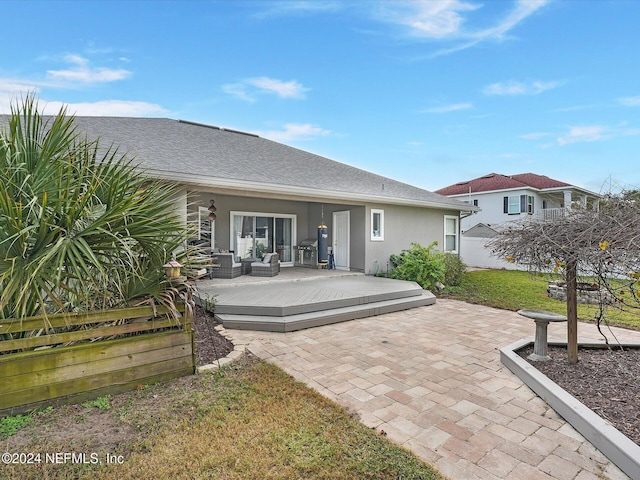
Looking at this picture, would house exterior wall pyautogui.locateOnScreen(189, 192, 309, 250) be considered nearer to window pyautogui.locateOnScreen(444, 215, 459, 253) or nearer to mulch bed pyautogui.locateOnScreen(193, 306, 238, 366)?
mulch bed pyautogui.locateOnScreen(193, 306, 238, 366)

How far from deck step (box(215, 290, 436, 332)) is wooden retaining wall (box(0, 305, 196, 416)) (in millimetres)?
2028

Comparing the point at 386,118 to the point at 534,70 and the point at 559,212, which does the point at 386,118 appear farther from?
the point at 559,212

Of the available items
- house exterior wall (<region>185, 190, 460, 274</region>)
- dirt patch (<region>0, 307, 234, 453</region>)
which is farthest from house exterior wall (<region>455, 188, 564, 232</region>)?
dirt patch (<region>0, 307, 234, 453</region>)

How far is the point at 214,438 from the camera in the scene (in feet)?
8.25

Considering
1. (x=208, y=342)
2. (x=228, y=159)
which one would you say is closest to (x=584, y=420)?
(x=208, y=342)

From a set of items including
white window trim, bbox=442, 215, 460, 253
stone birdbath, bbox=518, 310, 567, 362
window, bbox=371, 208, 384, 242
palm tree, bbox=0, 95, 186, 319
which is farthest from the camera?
white window trim, bbox=442, 215, 460, 253

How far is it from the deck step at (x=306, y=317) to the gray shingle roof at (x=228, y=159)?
3.27 metres

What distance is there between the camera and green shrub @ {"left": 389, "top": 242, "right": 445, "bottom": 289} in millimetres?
9586

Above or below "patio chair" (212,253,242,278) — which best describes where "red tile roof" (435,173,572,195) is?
above

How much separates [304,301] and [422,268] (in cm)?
472

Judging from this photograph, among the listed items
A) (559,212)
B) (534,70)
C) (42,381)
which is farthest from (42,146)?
(534,70)

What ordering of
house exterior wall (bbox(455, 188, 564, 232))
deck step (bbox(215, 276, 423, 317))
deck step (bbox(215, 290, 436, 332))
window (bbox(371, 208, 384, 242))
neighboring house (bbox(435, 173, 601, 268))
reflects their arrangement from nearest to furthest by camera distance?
deck step (bbox(215, 290, 436, 332)) < deck step (bbox(215, 276, 423, 317)) < window (bbox(371, 208, 384, 242)) < neighboring house (bbox(435, 173, 601, 268)) < house exterior wall (bbox(455, 188, 564, 232))

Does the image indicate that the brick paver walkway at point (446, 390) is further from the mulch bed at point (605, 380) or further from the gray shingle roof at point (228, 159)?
the gray shingle roof at point (228, 159)

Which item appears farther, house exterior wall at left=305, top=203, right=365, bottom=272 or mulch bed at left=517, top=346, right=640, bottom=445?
house exterior wall at left=305, top=203, right=365, bottom=272
